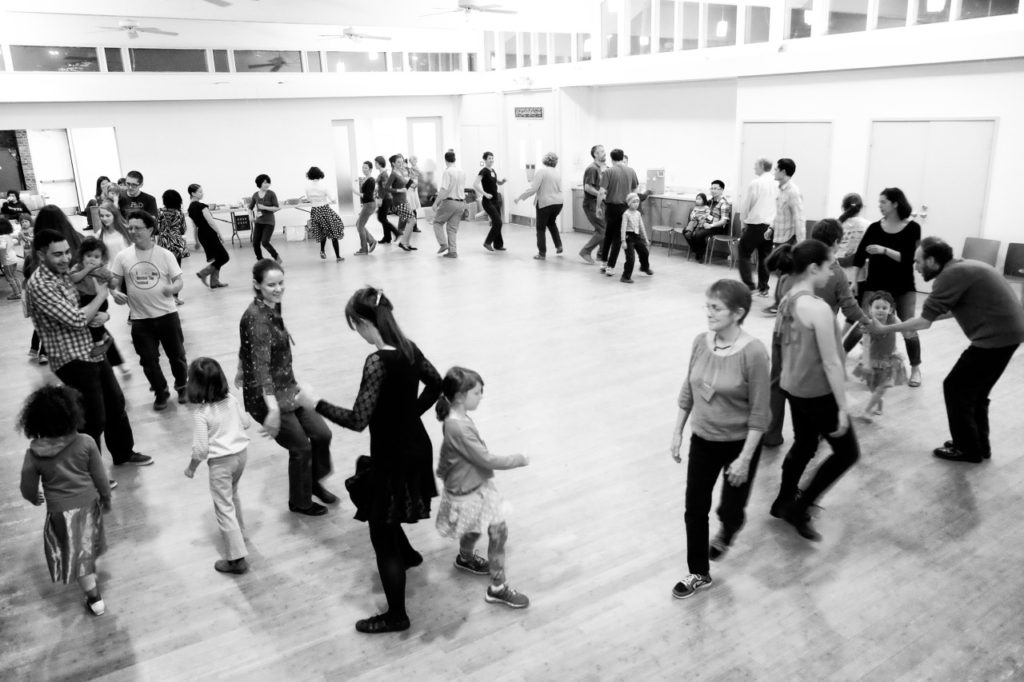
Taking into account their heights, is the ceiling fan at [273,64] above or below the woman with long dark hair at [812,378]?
above

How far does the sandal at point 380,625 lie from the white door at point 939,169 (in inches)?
301

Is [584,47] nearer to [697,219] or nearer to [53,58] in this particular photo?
[697,219]

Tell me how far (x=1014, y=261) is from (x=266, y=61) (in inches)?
506

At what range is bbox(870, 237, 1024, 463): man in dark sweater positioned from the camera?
4.25 metres

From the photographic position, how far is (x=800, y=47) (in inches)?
399

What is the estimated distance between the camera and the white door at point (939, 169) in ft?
27.9

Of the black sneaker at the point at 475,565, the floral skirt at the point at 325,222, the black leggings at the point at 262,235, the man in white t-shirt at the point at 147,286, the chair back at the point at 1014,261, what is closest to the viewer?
the black sneaker at the point at 475,565

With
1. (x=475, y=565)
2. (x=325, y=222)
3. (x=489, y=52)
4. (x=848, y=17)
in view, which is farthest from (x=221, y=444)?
(x=489, y=52)

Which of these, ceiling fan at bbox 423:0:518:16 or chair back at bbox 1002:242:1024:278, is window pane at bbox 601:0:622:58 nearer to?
ceiling fan at bbox 423:0:518:16

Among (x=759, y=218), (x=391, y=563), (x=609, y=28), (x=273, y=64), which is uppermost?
(x=609, y=28)

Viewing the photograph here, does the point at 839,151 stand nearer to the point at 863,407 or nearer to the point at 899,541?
the point at 863,407

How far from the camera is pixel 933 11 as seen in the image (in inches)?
346

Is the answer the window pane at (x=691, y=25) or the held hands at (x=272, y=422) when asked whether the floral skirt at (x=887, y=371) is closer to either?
the held hands at (x=272, y=422)

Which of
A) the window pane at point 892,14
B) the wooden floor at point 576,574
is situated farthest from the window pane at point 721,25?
the wooden floor at point 576,574
